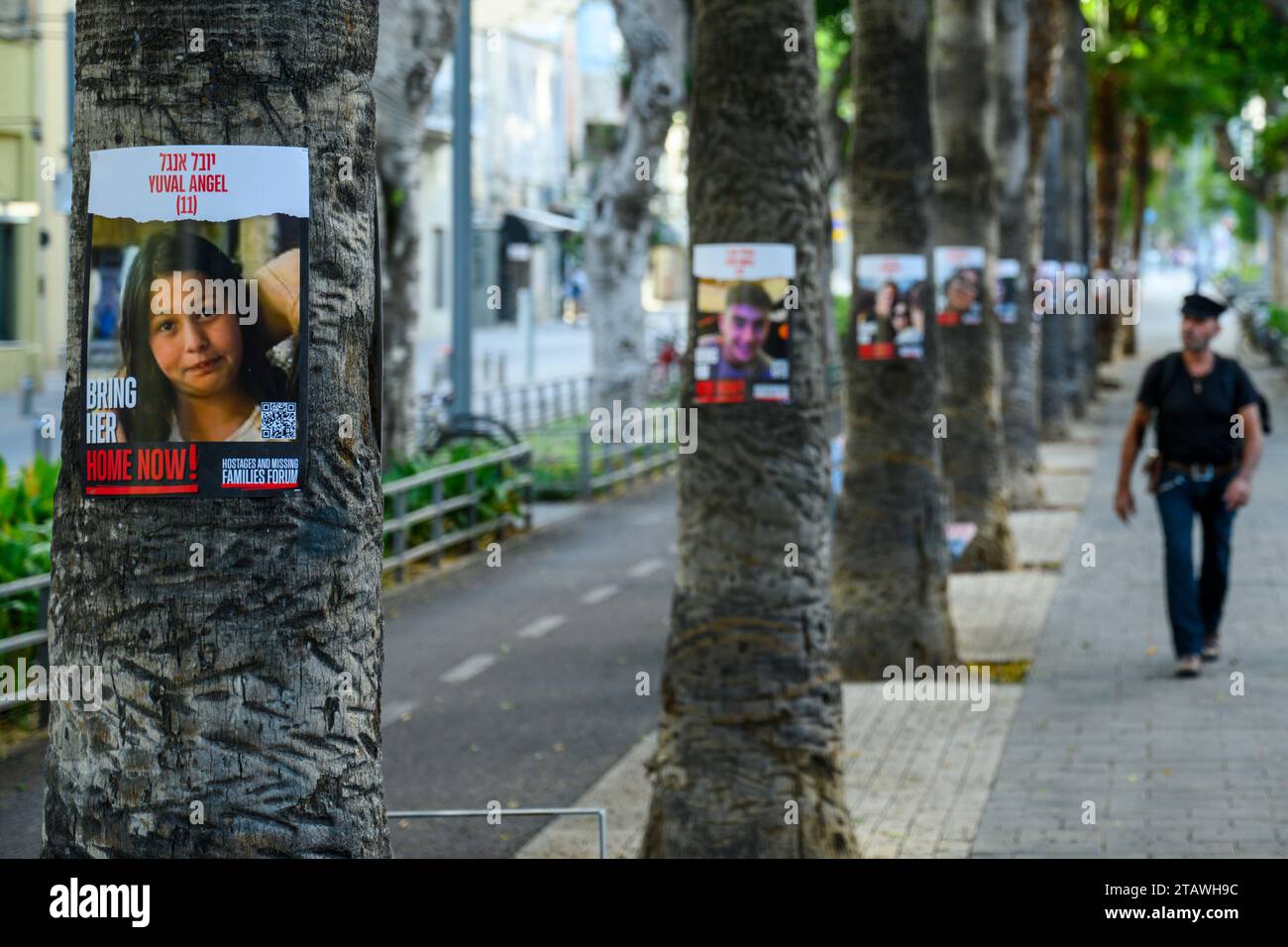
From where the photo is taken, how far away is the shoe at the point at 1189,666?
35.1 feet

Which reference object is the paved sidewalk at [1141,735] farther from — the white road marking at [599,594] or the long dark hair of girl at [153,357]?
the long dark hair of girl at [153,357]

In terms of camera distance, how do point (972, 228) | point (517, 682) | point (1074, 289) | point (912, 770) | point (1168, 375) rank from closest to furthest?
point (912, 770)
point (1168, 375)
point (517, 682)
point (972, 228)
point (1074, 289)

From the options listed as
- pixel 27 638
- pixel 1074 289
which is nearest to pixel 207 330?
pixel 27 638

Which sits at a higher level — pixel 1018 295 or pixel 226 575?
pixel 1018 295

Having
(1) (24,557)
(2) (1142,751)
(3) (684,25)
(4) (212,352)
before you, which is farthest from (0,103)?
(4) (212,352)

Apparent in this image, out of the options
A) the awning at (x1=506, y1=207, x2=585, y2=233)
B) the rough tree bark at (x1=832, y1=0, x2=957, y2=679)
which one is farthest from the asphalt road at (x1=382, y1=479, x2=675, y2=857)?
the awning at (x1=506, y1=207, x2=585, y2=233)

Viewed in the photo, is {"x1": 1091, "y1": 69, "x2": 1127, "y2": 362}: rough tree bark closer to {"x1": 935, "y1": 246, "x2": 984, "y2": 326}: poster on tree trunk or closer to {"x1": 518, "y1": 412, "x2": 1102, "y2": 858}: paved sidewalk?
{"x1": 935, "y1": 246, "x2": 984, "y2": 326}: poster on tree trunk

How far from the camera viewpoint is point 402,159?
17.1m

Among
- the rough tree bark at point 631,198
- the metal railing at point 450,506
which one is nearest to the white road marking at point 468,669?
the metal railing at point 450,506

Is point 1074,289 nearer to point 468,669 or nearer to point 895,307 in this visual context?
point 895,307

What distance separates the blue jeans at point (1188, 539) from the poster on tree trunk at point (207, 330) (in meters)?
7.96

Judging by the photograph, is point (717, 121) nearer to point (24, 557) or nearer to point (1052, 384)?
point (24, 557)

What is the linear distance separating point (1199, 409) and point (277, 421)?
802 centimetres

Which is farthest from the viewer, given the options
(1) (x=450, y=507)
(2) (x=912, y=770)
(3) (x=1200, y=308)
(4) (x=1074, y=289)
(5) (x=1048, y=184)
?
(5) (x=1048, y=184)
